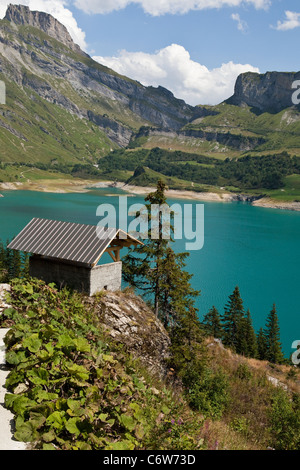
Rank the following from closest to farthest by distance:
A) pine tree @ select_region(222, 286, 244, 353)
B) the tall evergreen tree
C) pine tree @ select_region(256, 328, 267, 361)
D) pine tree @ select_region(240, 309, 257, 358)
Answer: the tall evergreen tree < pine tree @ select_region(240, 309, 257, 358) < pine tree @ select_region(256, 328, 267, 361) < pine tree @ select_region(222, 286, 244, 353)

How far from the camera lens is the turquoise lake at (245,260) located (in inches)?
2215

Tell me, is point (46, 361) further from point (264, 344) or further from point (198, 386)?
point (264, 344)

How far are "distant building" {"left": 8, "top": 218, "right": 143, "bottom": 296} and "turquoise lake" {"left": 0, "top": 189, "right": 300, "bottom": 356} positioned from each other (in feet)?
121

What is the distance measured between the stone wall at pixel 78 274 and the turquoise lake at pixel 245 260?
36.1 m

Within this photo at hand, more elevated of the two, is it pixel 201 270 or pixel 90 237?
pixel 90 237

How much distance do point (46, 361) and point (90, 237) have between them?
10454 mm

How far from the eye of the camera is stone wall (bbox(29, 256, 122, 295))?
17.0 m

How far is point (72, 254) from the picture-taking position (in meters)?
17.3

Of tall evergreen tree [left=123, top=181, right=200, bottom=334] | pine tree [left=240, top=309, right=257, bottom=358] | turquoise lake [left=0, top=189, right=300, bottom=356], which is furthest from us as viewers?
turquoise lake [left=0, top=189, right=300, bottom=356]

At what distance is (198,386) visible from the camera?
61.2 ft

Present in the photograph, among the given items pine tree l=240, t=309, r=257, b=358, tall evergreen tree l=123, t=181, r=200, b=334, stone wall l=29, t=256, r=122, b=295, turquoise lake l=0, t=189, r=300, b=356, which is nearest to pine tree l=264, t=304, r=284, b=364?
pine tree l=240, t=309, r=257, b=358

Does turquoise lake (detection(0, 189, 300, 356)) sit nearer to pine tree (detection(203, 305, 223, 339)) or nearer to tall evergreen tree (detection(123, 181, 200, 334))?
pine tree (detection(203, 305, 223, 339))

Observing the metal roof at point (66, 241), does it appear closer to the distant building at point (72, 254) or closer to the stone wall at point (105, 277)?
the distant building at point (72, 254)
